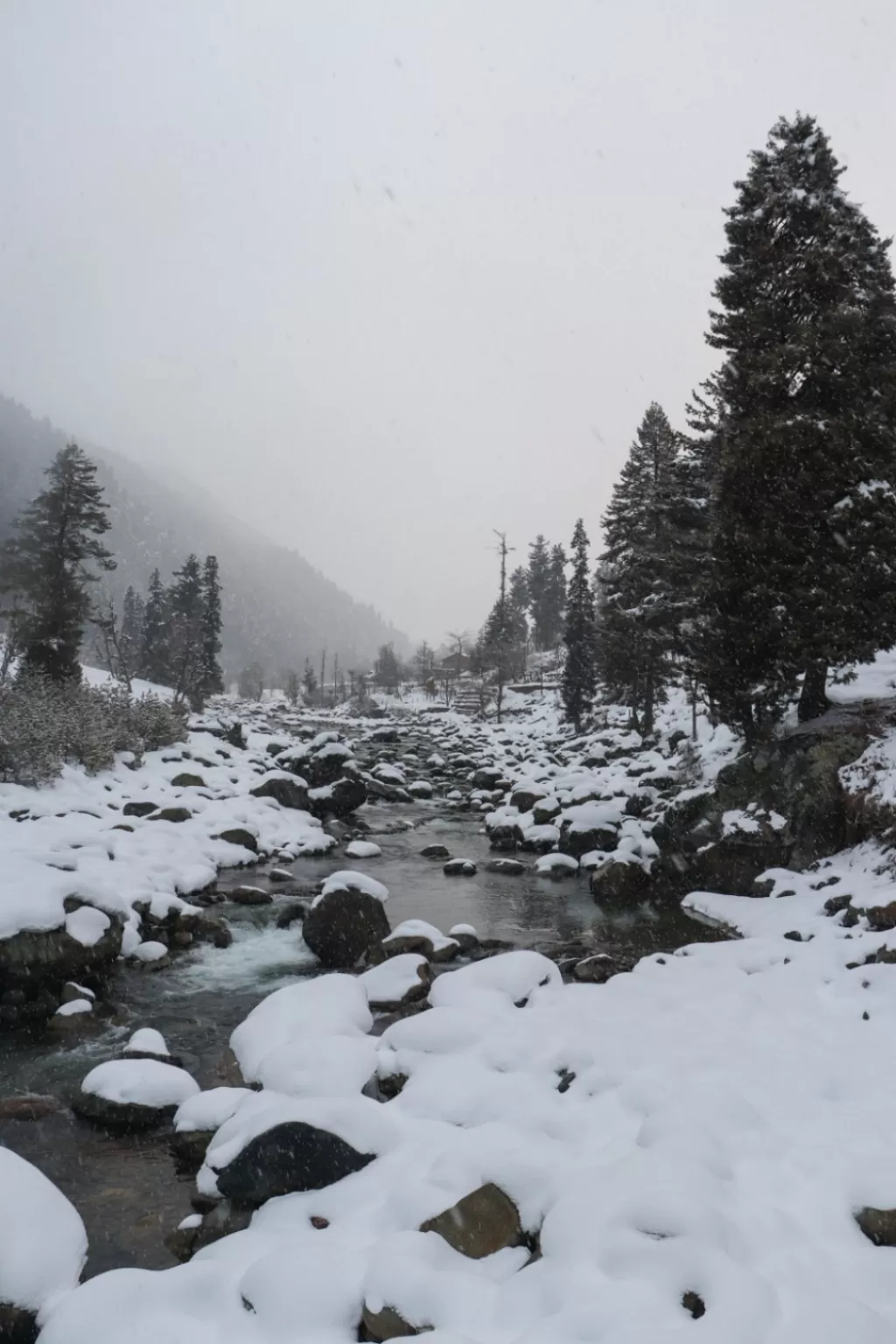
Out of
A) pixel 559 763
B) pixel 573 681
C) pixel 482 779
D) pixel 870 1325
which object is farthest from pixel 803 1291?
pixel 573 681

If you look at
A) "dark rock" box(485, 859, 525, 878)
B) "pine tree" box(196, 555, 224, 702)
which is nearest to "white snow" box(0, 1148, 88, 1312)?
"dark rock" box(485, 859, 525, 878)

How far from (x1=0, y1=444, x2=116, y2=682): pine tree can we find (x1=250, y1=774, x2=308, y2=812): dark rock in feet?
37.3

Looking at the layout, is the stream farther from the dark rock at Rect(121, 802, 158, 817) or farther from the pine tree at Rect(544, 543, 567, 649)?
the pine tree at Rect(544, 543, 567, 649)

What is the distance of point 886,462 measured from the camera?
12.8m

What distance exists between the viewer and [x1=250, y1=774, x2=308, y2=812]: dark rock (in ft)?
69.0

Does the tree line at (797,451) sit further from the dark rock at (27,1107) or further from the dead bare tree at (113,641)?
the dead bare tree at (113,641)

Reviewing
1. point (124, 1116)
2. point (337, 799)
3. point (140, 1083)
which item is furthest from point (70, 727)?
point (124, 1116)

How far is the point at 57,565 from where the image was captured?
28.6m

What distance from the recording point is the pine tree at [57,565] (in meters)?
27.8

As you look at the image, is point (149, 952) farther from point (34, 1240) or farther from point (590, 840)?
point (590, 840)

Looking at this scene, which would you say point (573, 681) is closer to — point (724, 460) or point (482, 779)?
point (482, 779)

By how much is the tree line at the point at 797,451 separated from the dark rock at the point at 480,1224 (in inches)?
432

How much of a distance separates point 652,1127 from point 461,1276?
161 centimetres

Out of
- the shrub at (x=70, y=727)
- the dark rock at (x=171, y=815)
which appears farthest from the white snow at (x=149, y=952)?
the shrub at (x=70, y=727)
